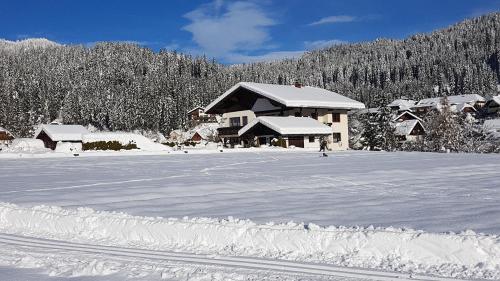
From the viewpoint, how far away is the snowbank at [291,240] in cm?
652

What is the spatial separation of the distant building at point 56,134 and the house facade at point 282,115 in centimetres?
2469

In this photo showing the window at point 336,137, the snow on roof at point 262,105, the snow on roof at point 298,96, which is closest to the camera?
the snow on roof at point 298,96

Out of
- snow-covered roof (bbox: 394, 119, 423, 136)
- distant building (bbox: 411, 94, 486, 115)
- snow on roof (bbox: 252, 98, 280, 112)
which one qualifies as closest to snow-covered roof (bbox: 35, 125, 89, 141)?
snow on roof (bbox: 252, 98, 280, 112)

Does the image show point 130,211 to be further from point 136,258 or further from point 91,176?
point 91,176

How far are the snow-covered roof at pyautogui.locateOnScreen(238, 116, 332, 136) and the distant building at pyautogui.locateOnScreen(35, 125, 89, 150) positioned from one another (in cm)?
3186

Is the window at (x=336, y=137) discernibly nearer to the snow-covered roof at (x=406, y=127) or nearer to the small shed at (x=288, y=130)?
the small shed at (x=288, y=130)

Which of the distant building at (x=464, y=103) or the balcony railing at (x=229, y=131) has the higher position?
the distant building at (x=464, y=103)

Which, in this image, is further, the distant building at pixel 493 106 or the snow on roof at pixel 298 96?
the distant building at pixel 493 106

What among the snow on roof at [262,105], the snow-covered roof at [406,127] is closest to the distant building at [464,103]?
the snow-covered roof at [406,127]

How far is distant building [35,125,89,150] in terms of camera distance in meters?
67.8

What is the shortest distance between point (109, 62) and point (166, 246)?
542 feet

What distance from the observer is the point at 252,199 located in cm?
1270

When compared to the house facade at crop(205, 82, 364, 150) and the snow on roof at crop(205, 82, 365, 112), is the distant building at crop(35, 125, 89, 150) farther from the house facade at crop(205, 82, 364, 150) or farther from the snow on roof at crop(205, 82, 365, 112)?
the snow on roof at crop(205, 82, 365, 112)

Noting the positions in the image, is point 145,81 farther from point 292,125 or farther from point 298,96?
point 292,125
